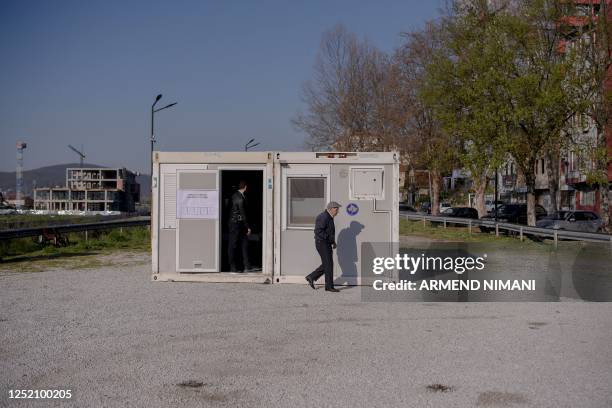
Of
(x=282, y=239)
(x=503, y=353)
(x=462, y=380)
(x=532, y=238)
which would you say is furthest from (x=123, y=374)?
(x=532, y=238)

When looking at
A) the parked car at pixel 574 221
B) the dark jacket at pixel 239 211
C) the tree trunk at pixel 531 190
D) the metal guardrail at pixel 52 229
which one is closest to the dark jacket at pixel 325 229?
the dark jacket at pixel 239 211

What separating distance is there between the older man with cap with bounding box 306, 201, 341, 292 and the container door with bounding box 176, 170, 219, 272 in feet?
7.95

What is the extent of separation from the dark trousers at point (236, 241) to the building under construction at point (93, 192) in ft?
384

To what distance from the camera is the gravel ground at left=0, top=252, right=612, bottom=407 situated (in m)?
6.11

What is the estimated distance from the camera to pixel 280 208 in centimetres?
1384

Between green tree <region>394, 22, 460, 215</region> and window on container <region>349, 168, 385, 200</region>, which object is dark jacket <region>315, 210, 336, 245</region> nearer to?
window on container <region>349, 168, 385, 200</region>

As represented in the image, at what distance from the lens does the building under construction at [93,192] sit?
12769cm

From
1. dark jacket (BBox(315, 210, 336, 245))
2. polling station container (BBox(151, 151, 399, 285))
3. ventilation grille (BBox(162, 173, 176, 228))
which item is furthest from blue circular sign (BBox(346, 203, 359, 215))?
ventilation grille (BBox(162, 173, 176, 228))

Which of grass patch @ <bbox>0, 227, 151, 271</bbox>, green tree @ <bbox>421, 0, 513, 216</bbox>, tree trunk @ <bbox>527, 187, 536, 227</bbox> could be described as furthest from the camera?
tree trunk @ <bbox>527, 187, 536, 227</bbox>

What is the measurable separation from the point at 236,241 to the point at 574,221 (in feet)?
84.4

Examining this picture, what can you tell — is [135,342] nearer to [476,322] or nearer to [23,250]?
[476,322]

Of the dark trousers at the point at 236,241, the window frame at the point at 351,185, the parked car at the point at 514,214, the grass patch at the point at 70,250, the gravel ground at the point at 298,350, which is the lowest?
the gravel ground at the point at 298,350

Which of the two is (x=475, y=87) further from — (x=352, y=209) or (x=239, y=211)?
(x=239, y=211)

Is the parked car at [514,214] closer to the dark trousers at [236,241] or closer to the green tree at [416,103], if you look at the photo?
the green tree at [416,103]
